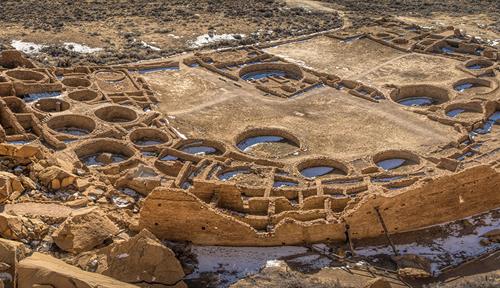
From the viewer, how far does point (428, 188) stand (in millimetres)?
26094

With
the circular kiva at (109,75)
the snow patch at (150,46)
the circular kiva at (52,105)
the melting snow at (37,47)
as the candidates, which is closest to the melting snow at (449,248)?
the circular kiva at (52,105)

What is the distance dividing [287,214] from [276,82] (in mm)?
18336

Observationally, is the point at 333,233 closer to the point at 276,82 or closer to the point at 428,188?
the point at 428,188

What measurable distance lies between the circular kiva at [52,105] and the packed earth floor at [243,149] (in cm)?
11

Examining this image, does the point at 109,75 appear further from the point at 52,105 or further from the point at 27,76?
the point at 52,105

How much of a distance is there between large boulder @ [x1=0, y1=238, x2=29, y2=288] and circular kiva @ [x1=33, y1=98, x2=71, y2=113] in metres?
17.0

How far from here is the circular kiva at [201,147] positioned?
32781 millimetres

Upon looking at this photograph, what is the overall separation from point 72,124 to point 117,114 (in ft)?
8.50

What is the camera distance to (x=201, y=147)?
33188mm

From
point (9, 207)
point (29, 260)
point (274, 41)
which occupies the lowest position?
point (274, 41)

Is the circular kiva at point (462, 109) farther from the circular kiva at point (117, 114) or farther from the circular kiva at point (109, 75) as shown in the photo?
the circular kiva at point (109, 75)

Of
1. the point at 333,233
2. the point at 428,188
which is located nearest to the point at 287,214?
the point at 333,233

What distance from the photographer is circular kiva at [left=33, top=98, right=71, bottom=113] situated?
35750 mm

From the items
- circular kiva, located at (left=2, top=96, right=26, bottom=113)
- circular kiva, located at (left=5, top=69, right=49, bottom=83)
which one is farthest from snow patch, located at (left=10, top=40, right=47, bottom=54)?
circular kiva, located at (left=2, top=96, right=26, bottom=113)
